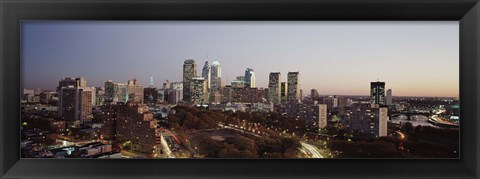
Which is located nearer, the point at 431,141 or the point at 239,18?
the point at 239,18

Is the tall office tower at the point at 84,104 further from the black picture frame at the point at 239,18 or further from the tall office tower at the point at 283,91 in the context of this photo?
the tall office tower at the point at 283,91

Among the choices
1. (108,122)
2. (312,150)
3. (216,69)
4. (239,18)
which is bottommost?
(312,150)

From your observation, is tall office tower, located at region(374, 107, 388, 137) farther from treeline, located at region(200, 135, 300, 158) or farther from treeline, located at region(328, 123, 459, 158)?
treeline, located at region(200, 135, 300, 158)

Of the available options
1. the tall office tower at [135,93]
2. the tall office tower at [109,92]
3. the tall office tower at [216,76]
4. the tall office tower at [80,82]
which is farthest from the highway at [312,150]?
the tall office tower at [80,82]

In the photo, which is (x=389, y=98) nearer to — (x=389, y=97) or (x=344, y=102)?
(x=389, y=97)

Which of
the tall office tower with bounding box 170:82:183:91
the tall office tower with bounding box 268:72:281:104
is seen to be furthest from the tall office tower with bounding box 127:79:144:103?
the tall office tower with bounding box 268:72:281:104

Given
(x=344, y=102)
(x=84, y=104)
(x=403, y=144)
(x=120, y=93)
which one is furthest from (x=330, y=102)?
(x=84, y=104)
